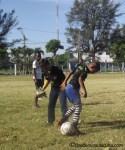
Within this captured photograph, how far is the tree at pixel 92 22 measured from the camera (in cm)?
9188

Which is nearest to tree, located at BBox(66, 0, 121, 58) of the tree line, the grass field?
the tree line

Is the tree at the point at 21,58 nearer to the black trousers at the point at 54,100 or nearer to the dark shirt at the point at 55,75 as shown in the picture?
the black trousers at the point at 54,100

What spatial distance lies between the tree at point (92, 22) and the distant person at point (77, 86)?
79426mm

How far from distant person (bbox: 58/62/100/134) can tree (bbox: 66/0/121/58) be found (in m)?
79.4

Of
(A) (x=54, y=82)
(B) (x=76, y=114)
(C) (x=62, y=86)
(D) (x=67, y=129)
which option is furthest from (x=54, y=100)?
(D) (x=67, y=129)

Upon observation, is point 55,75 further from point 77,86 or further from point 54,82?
point 77,86

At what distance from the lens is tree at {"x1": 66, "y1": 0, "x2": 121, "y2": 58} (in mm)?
91875

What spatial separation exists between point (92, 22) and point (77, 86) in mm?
80316

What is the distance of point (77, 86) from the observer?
1238 cm

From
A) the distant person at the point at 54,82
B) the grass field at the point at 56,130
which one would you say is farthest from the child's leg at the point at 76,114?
the distant person at the point at 54,82

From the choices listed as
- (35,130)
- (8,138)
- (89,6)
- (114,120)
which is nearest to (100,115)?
(114,120)

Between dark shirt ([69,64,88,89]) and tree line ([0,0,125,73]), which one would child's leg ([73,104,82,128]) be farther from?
tree line ([0,0,125,73])

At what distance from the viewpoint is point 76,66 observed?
12172 millimetres

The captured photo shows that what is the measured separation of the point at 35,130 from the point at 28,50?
8213cm
